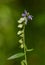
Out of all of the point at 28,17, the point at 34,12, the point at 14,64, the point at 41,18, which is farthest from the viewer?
the point at 34,12

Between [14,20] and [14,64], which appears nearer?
[14,64]

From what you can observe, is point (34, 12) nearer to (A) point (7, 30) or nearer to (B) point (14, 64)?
(A) point (7, 30)

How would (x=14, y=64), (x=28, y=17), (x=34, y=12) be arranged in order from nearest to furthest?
(x=28, y=17) → (x=14, y=64) → (x=34, y=12)

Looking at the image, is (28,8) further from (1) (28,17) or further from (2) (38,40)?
(1) (28,17)

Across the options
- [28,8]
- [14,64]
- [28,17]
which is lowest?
[28,17]

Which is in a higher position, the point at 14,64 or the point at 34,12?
the point at 34,12

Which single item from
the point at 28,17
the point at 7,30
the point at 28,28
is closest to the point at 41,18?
the point at 28,28
